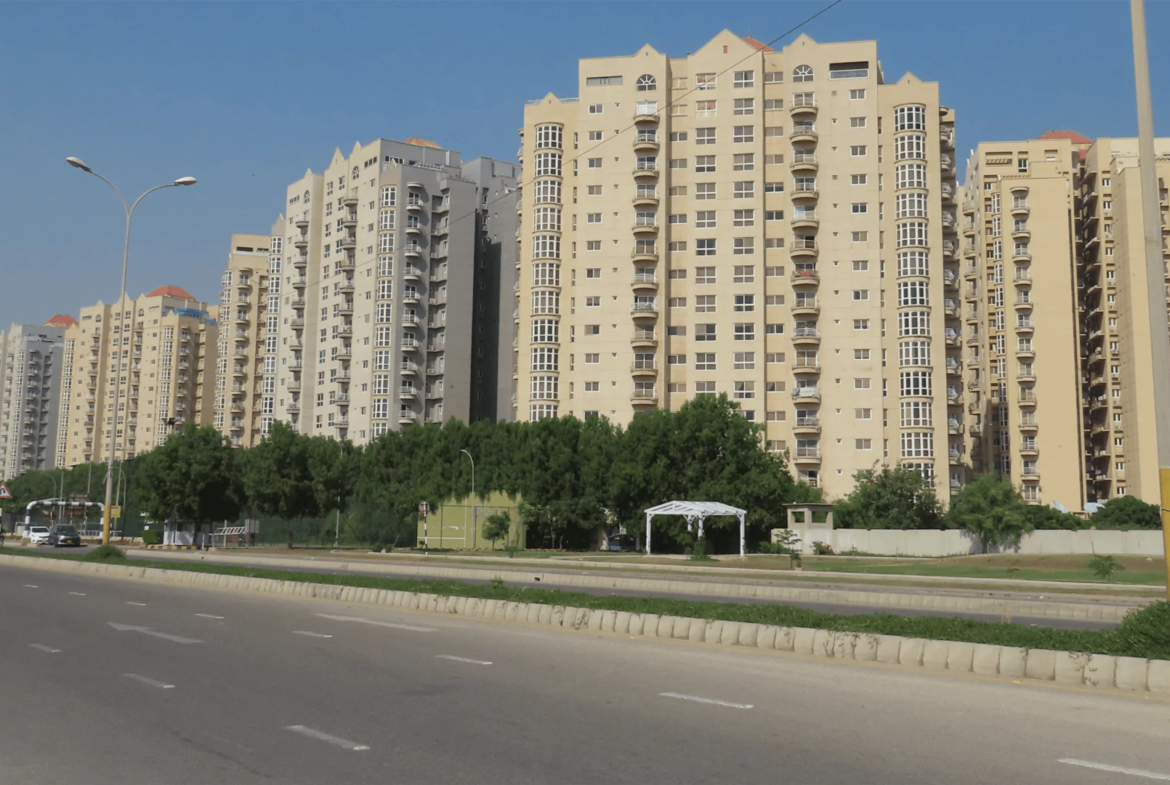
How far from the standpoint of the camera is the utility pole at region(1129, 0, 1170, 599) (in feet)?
43.5

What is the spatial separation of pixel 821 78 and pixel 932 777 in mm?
102599

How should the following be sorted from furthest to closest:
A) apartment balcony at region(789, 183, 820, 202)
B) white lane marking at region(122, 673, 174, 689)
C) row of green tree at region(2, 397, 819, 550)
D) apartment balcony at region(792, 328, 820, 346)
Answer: apartment balcony at region(789, 183, 820, 202) → apartment balcony at region(792, 328, 820, 346) → row of green tree at region(2, 397, 819, 550) → white lane marking at region(122, 673, 174, 689)

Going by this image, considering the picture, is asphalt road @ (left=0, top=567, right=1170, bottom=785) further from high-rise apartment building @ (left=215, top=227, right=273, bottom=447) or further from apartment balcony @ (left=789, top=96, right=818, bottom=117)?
high-rise apartment building @ (left=215, top=227, right=273, bottom=447)

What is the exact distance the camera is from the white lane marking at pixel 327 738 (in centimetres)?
845

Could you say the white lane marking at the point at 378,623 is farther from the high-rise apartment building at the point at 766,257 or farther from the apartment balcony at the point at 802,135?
the apartment balcony at the point at 802,135

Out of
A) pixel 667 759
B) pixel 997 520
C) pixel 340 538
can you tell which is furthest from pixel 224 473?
pixel 667 759

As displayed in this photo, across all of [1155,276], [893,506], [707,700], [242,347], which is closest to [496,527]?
[893,506]

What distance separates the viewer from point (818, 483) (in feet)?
324

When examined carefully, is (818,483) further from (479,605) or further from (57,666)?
(57,666)

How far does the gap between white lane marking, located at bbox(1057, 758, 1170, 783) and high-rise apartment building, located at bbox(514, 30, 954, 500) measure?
298ft

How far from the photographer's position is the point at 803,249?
100750 mm

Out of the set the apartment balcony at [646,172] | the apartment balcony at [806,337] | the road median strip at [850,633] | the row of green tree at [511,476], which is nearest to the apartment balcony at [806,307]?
the apartment balcony at [806,337]

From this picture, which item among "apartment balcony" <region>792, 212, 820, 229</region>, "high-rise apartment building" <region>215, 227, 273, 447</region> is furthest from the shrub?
"high-rise apartment building" <region>215, 227, 273, 447</region>

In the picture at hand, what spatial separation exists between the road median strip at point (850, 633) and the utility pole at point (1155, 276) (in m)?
1.53
